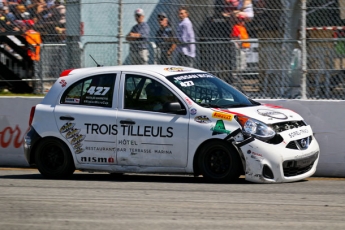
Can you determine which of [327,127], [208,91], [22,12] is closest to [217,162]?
[208,91]

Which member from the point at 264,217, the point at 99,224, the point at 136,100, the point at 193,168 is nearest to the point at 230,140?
the point at 193,168

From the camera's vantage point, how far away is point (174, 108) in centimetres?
923

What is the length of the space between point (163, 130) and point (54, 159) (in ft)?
5.49

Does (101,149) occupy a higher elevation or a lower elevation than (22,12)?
lower

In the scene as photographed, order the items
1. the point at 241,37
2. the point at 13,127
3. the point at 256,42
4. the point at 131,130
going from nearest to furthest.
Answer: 1. the point at 131,130
2. the point at 256,42
3. the point at 241,37
4. the point at 13,127

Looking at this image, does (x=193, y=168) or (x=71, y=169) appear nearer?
(x=193, y=168)

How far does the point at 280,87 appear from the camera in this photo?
37.4 feet

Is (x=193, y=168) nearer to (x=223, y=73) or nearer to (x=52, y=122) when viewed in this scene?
(x=52, y=122)

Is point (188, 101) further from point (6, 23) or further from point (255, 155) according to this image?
point (6, 23)

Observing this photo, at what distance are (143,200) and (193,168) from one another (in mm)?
1461

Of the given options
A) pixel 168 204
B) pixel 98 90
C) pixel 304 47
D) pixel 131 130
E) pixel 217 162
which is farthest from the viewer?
pixel 304 47

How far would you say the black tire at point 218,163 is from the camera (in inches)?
354

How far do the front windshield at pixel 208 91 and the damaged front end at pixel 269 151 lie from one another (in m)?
0.61

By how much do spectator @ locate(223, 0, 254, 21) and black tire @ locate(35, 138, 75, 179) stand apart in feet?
11.8
